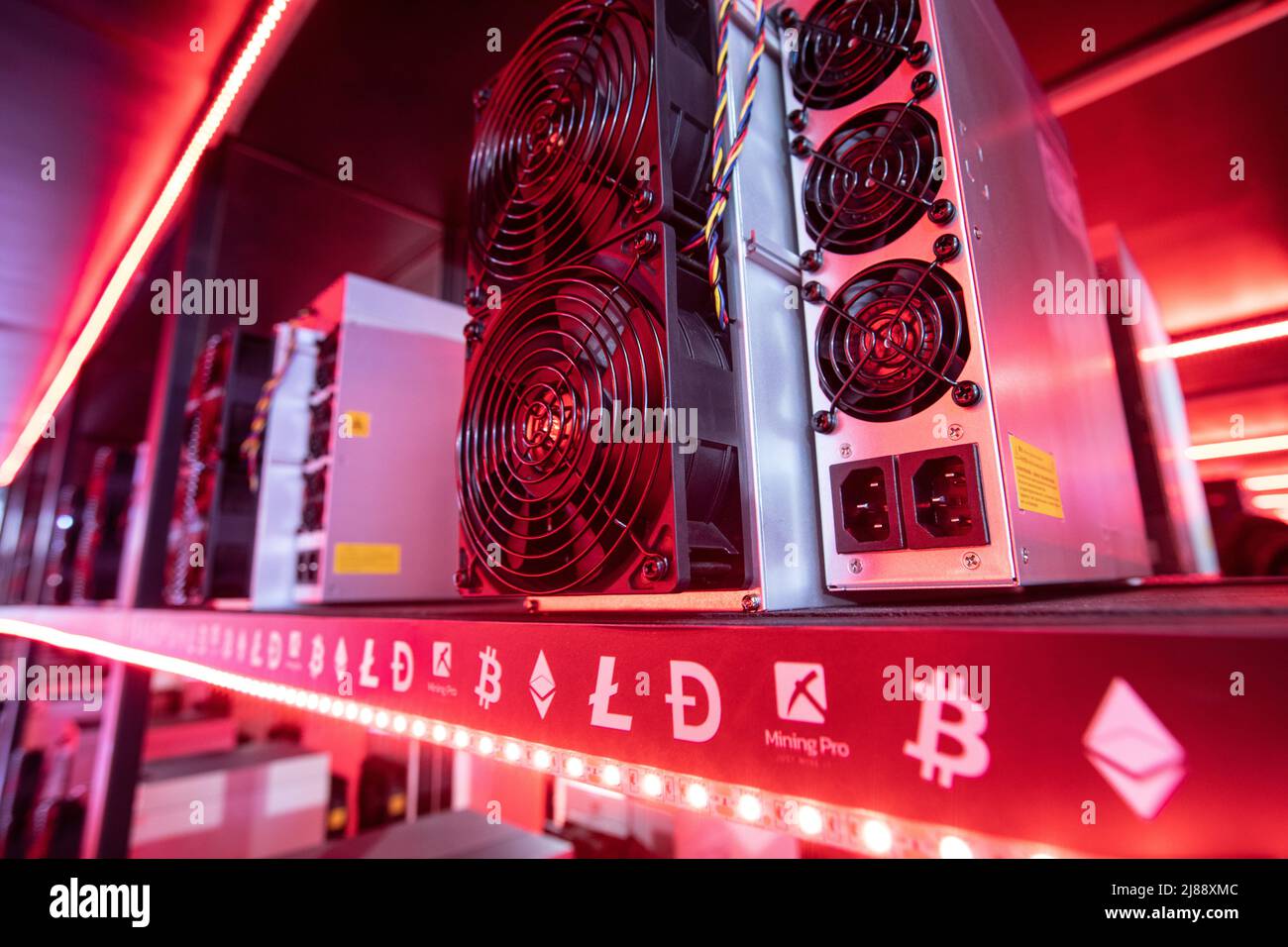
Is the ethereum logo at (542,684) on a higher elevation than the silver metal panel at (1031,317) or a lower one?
lower

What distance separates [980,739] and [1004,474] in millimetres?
317

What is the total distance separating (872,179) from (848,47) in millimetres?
165

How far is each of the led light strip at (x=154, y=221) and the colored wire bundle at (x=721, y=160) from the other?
3.53ft

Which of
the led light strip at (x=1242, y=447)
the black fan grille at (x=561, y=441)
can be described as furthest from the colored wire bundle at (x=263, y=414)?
the led light strip at (x=1242, y=447)

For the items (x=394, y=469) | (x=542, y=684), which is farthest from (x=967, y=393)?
(x=394, y=469)

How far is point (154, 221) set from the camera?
74.1 inches

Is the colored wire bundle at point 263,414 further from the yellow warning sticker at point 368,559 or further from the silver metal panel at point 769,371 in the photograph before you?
the silver metal panel at point 769,371

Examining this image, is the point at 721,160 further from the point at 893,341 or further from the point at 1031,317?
the point at 1031,317

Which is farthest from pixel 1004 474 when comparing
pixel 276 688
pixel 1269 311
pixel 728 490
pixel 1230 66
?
pixel 1269 311

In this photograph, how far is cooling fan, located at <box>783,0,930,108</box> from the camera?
25.4 inches

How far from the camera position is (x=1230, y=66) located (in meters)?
1.23

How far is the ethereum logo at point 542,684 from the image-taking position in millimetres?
487

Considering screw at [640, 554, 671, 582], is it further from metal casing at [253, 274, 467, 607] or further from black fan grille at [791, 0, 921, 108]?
metal casing at [253, 274, 467, 607]

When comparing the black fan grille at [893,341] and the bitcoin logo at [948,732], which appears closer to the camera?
the bitcoin logo at [948,732]
